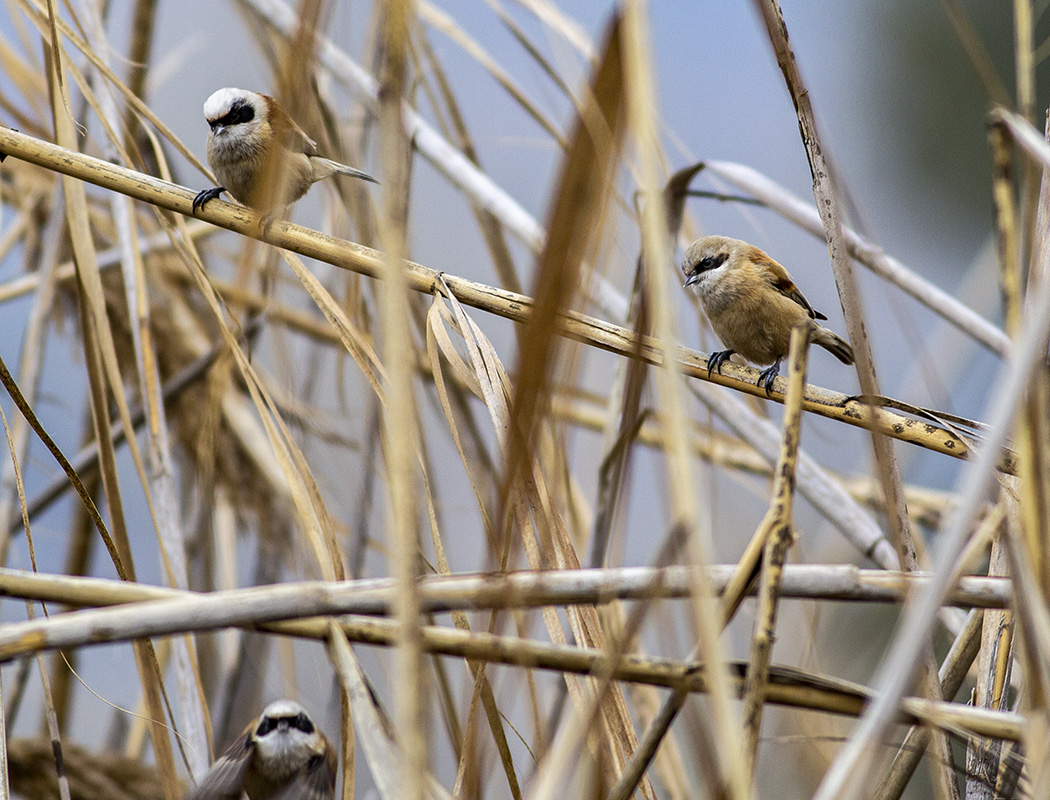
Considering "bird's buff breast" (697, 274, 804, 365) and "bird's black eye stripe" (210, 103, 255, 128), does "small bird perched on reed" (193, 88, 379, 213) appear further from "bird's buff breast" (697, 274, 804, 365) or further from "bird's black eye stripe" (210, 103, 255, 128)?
"bird's buff breast" (697, 274, 804, 365)

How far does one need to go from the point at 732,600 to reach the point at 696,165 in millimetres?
943

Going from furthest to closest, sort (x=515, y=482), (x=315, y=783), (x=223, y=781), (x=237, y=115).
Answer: (x=237, y=115) < (x=315, y=783) < (x=223, y=781) < (x=515, y=482)

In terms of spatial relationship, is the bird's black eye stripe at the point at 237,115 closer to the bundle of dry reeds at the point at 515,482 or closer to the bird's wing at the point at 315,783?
the bundle of dry reeds at the point at 515,482

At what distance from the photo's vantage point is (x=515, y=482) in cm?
35

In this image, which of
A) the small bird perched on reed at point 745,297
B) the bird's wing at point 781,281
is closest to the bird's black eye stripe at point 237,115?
the small bird perched on reed at point 745,297

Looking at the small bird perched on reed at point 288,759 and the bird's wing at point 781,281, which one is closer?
the small bird perched on reed at point 288,759

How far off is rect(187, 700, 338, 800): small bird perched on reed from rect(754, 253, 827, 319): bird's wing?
3.86ft

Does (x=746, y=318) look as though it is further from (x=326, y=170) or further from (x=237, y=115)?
(x=237, y=115)

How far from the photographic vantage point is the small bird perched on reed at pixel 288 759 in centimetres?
117

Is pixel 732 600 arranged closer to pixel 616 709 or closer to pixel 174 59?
pixel 616 709

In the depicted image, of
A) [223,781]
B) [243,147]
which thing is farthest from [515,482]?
[243,147]

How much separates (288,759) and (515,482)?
1028mm

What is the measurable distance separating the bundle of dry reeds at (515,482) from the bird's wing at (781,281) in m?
0.20

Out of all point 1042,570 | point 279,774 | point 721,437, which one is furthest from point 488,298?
point 721,437
